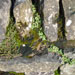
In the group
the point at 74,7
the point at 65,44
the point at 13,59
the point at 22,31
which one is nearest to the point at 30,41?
the point at 22,31

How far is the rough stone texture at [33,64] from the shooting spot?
124 inches

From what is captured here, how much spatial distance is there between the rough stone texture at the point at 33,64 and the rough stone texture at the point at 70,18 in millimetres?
471

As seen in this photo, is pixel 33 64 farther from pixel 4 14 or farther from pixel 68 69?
pixel 4 14

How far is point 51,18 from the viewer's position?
124 inches

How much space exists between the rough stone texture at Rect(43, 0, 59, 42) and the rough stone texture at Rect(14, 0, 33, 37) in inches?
11.8

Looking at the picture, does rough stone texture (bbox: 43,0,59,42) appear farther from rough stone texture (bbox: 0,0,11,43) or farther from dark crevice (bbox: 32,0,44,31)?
rough stone texture (bbox: 0,0,11,43)

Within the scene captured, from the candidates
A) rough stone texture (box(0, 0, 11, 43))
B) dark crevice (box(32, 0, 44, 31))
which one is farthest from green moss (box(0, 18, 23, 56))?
dark crevice (box(32, 0, 44, 31))

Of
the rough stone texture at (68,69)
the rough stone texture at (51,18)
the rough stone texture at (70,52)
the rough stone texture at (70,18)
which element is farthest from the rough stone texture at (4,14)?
the rough stone texture at (68,69)

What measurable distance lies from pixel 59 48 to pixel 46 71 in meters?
0.49

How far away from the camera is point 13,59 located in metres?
3.19

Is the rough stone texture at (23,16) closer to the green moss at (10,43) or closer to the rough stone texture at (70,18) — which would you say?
the green moss at (10,43)

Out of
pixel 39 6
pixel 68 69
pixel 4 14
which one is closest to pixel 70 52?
pixel 68 69

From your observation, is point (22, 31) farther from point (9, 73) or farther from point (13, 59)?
point (9, 73)

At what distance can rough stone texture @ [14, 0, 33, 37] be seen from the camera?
121 inches
